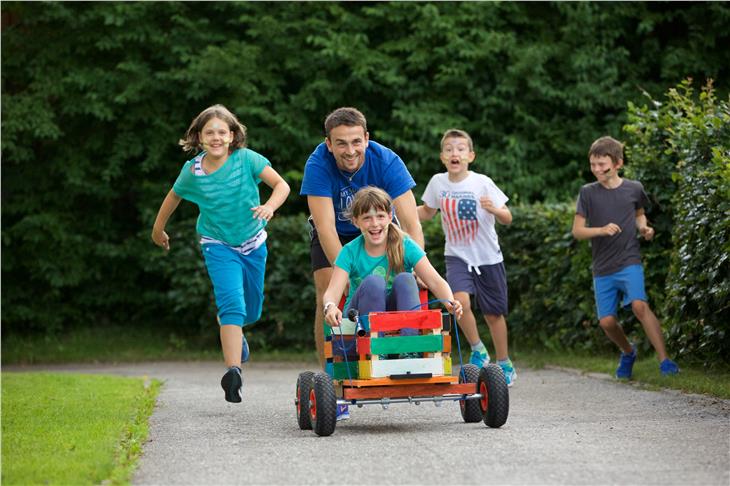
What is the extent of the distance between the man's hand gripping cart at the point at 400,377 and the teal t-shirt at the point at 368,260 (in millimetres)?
376

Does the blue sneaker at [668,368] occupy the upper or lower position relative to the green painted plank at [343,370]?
lower

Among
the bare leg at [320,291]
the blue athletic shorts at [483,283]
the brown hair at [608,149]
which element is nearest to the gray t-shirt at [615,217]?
the brown hair at [608,149]

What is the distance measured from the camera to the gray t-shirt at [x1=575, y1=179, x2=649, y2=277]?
9.48m

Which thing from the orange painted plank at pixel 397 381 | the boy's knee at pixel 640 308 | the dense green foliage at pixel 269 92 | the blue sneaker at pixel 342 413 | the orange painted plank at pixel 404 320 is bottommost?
the blue sneaker at pixel 342 413

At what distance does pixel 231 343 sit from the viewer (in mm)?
7727

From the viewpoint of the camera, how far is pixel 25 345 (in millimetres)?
17938

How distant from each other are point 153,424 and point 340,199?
6.01ft

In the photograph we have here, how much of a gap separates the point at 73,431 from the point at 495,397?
7.76ft

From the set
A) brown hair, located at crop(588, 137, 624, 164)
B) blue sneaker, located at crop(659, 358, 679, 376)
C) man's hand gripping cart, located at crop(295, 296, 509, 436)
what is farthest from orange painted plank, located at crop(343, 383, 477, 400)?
brown hair, located at crop(588, 137, 624, 164)

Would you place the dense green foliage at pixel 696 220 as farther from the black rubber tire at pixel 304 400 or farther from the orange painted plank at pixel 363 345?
the black rubber tire at pixel 304 400

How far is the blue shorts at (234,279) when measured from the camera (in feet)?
25.8

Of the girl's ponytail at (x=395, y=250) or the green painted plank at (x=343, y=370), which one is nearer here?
the green painted plank at (x=343, y=370)

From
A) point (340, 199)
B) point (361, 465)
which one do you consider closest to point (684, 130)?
point (340, 199)

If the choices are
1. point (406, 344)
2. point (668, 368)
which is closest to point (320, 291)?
point (406, 344)
